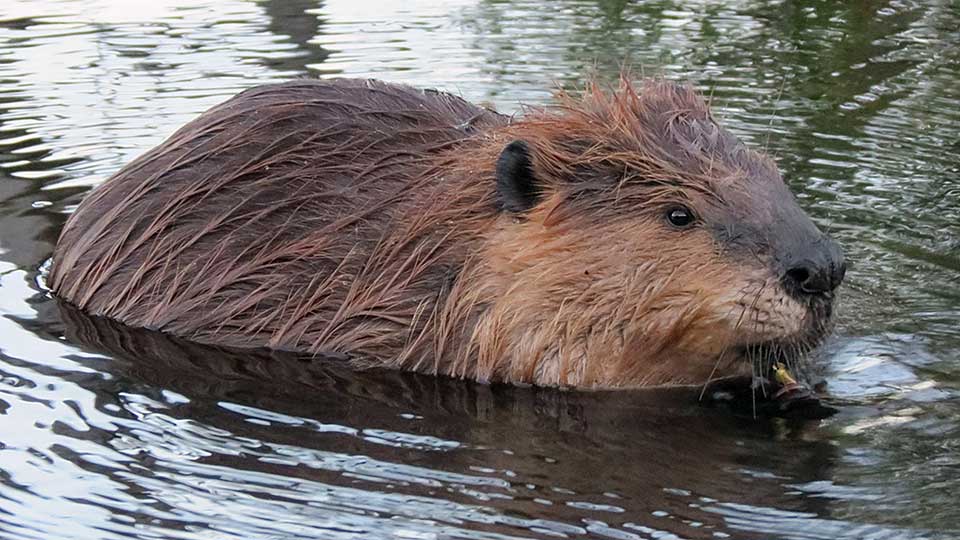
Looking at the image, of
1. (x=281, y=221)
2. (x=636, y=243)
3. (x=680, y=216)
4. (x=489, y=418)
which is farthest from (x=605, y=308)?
(x=281, y=221)

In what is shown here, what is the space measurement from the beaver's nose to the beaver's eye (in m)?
0.47

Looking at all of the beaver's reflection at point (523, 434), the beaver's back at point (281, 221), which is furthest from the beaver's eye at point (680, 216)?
the beaver's back at point (281, 221)

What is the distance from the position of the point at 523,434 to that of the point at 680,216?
0.91m

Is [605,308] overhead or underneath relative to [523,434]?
overhead

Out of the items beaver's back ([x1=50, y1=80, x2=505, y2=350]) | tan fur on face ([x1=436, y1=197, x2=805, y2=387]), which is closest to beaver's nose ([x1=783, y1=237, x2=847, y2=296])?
tan fur on face ([x1=436, y1=197, x2=805, y2=387])

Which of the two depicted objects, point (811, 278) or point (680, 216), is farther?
point (680, 216)

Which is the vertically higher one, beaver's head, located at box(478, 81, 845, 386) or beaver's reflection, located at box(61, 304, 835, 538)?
beaver's head, located at box(478, 81, 845, 386)

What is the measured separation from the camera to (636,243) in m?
5.40

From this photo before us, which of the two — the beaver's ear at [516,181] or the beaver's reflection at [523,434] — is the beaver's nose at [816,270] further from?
the beaver's ear at [516,181]

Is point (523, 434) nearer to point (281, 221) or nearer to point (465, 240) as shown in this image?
point (465, 240)

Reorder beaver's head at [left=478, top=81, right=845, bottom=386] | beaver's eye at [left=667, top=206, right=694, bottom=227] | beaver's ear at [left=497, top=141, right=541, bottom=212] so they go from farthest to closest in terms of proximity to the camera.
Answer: beaver's ear at [left=497, top=141, right=541, bottom=212]
beaver's eye at [left=667, top=206, right=694, bottom=227]
beaver's head at [left=478, top=81, right=845, bottom=386]

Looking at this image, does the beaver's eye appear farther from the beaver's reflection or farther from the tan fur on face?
the beaver's reflection

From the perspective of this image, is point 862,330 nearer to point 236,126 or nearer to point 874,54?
point 236,126

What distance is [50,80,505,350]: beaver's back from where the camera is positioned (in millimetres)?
5852
